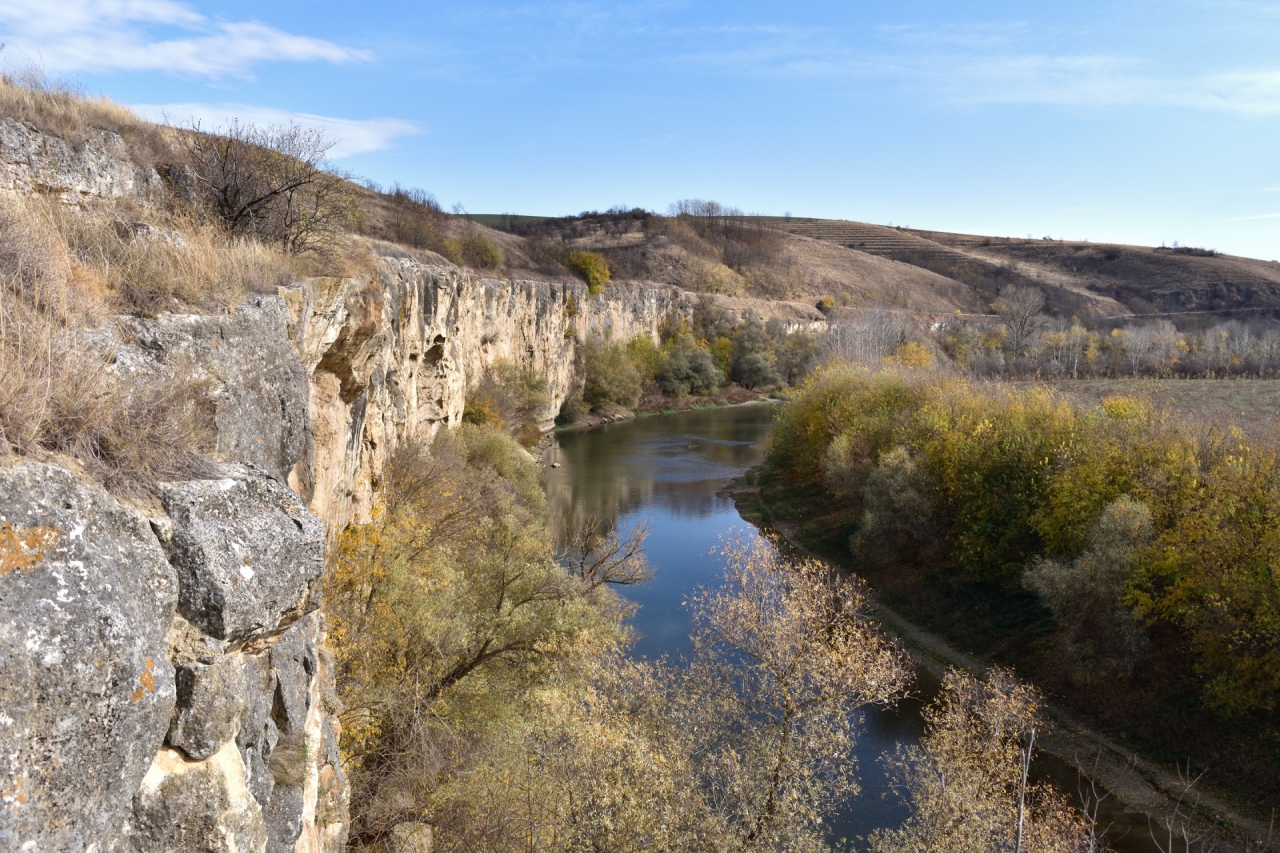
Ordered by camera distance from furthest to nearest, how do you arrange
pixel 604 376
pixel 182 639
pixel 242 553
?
pixel 604 376 → pixel 242 553 → pixel 182 639

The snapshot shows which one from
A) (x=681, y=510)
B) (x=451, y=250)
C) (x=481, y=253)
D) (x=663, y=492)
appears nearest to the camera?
(x=681, y=510)

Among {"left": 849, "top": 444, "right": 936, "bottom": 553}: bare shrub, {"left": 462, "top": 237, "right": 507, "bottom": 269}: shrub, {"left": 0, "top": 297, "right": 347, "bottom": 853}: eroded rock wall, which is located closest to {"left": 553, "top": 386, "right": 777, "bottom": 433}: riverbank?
{"left": 462, "top": 237, "right": 507, "bottom": 269}: shrub

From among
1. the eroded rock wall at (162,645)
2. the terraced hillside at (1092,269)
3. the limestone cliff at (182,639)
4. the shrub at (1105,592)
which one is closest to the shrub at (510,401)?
the shrub at (1105,592)

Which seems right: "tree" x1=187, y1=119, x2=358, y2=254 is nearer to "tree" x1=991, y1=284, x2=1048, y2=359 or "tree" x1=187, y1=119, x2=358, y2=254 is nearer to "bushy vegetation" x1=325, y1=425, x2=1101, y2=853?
"bushy vegetation" x1=325, y1=425, x2=1101, y2=853

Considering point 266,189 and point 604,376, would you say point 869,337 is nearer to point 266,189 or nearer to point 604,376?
point 604,376

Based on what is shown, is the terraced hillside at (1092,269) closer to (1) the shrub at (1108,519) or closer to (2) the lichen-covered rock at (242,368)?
(1) the shrub at (1108,519)

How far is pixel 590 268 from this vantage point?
215ft

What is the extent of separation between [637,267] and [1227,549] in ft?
239

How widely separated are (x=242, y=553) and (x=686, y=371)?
63.4 metres

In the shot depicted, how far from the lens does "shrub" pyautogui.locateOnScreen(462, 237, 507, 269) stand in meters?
53.8

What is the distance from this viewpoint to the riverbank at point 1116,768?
14.2 meters

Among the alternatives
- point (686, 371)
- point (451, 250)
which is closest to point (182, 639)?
point (451, 250)

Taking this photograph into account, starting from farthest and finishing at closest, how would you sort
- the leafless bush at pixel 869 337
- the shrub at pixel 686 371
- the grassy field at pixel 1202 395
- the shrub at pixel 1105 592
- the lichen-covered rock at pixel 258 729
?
the shrub at pixel 686 371, the leafless bush at pixel 869 337, the grassy field at pixel 1202 395, the shrub at pixel 1105 592, the lichen-covered rock at pixel 258 729

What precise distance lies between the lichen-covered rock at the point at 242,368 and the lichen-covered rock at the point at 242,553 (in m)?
0.98
